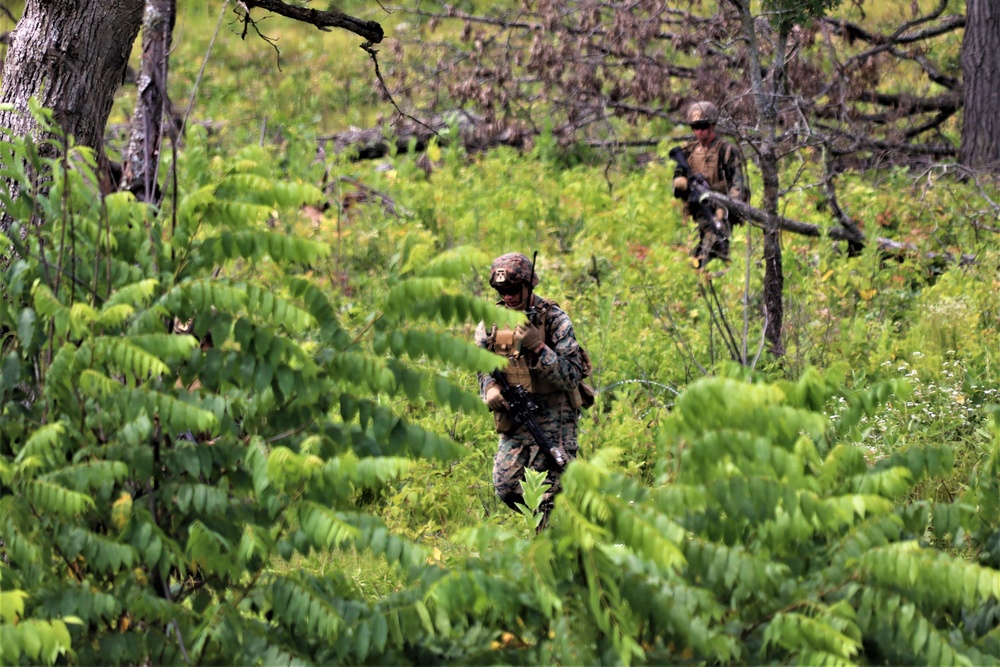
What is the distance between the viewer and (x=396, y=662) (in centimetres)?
315

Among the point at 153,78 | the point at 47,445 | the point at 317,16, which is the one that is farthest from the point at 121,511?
the point at 317,16

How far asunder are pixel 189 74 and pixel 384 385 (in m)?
18.1

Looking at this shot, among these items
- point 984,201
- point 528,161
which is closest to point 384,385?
point 984,201

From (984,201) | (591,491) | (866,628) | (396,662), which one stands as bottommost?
(396,662)

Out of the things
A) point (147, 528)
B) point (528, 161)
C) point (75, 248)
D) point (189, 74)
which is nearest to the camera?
point (147, 528)

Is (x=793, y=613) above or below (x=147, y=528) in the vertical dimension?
above

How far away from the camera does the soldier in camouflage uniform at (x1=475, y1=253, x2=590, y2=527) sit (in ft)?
20.0

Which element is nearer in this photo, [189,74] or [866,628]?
[866,628]

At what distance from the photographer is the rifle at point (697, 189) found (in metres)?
11.0

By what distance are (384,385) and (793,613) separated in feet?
4.02

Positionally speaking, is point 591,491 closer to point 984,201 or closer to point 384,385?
point 384,385

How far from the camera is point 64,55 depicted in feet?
18.3

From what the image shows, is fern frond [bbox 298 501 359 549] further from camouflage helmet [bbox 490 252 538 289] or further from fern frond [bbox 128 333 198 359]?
camouflage helmet [bbox 490 252 538 289]

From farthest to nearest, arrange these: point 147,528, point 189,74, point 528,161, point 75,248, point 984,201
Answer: point 189,74
point 528,161
point 984,201
point 75,248
point 147,528
